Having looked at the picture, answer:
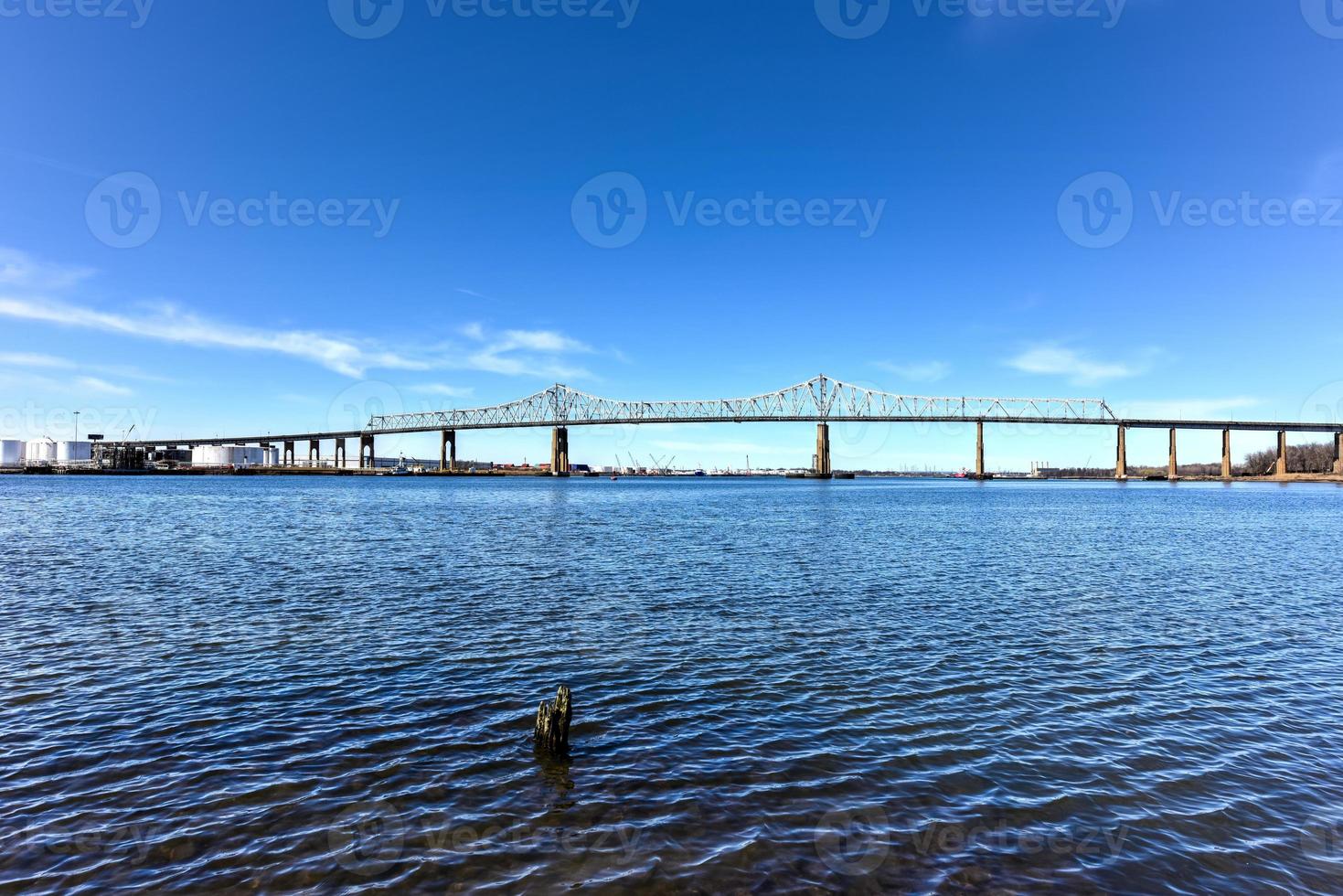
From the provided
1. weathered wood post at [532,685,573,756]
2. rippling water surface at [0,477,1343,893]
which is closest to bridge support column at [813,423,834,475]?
rippling water surface at [0,477,1343,893]

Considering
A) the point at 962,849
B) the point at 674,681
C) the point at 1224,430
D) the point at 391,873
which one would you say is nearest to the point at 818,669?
the point at 674,681

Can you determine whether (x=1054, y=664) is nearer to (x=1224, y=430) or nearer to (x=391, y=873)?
(x=391, y=873)

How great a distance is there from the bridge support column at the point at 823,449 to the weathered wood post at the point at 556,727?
18600 cm

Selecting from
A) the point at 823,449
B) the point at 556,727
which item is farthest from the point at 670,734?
the point at 823,449

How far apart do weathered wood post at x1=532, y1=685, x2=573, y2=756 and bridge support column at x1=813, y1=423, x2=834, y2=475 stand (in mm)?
185996

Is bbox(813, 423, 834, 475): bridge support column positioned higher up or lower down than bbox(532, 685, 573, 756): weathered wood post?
higher up

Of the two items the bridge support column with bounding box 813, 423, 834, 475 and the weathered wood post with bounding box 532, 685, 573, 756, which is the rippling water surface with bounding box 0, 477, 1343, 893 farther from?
the bridge support column with bounding box 813, 423, 834, 475

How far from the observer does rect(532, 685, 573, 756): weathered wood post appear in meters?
9.26

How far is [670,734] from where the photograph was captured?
9.91m

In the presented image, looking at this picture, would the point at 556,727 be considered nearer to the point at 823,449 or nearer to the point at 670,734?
the point at 670,734

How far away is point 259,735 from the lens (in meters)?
9.71

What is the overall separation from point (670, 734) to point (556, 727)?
5.57 ft

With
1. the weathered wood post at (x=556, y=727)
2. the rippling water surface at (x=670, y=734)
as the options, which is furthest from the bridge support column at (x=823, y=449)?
the weathered wood post at (x=556, y=727)

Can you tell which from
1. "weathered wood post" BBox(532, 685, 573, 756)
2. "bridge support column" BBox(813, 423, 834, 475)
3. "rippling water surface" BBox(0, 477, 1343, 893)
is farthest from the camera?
"bridge support column" BBox(813, 423, 834, 475)
